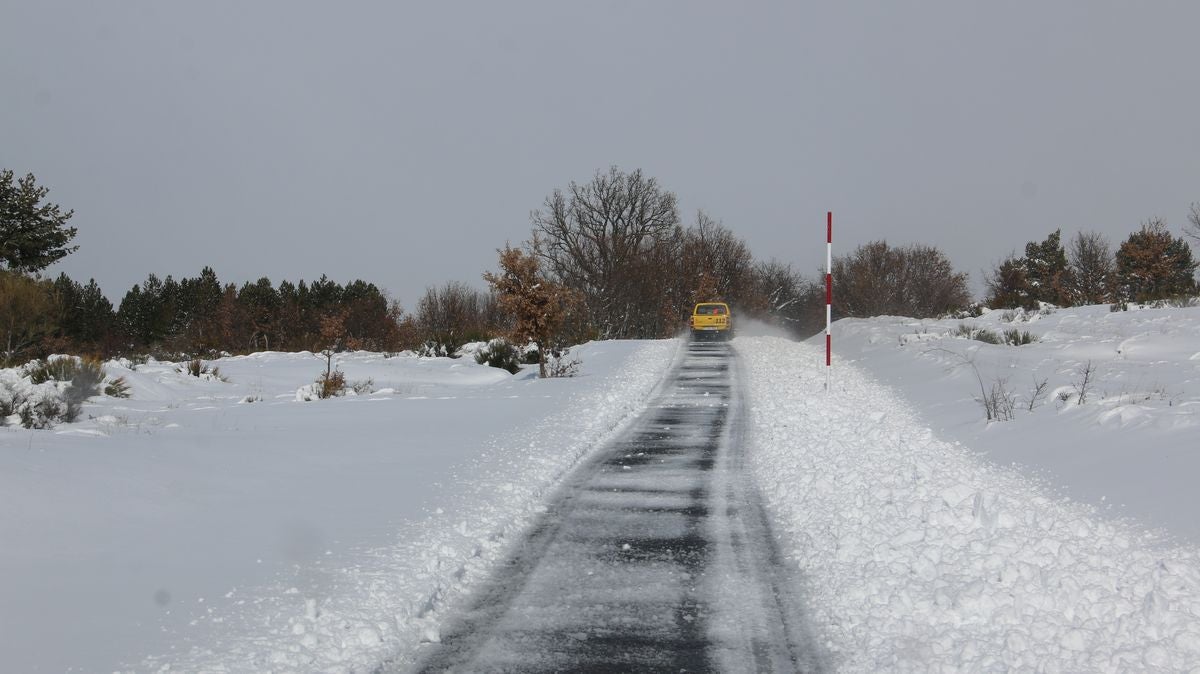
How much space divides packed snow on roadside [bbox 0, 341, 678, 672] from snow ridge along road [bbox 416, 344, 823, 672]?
1.04 ft

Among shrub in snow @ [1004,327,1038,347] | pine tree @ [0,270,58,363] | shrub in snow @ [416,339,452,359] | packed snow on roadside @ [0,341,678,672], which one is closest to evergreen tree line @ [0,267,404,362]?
pine tree @ [0,270,58,363]

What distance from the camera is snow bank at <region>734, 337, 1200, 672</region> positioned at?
3.77 meters

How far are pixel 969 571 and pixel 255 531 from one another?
4997 millimetres

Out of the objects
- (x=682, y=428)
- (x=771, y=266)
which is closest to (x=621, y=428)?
(x=682, y=428)

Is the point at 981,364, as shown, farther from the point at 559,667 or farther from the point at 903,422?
the point at 559,667

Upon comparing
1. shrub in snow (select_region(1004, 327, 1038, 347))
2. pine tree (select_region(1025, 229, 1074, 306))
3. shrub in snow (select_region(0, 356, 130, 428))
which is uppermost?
pine tree (select_region(1025, 229, 1074, 306))

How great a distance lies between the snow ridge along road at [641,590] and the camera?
3.86 metres

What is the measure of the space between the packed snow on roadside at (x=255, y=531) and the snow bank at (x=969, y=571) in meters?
2.40

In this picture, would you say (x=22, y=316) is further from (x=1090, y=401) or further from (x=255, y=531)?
(x=1090, y=401)

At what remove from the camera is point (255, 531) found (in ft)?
18.3

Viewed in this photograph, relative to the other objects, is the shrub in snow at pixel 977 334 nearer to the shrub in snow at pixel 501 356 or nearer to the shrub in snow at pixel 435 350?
the shrub in snow at pixel 501 356

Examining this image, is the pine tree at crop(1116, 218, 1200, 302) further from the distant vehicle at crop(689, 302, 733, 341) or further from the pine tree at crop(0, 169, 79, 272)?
the pine tree at crop(0, 169, 79, 272)

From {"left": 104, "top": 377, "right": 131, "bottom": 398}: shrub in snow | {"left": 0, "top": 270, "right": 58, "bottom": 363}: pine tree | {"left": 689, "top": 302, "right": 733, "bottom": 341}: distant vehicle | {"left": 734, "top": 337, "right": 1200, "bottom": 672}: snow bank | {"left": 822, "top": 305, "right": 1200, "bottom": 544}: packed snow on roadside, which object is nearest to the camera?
{"left": 734, "top": 337, "right": 1200, "bottom": 672}: snow bank

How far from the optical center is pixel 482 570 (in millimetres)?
5160
